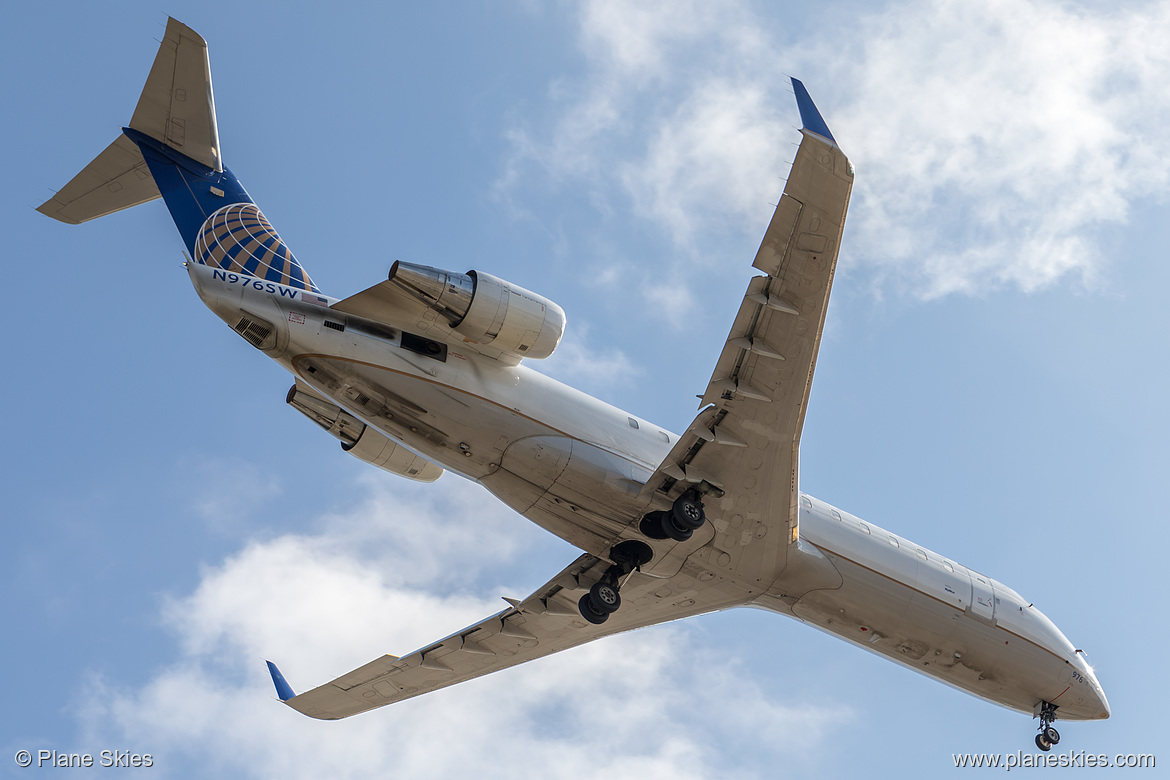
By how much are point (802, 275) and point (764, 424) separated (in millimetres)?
2951

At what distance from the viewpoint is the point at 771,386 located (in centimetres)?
1650

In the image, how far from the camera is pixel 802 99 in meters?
13.8

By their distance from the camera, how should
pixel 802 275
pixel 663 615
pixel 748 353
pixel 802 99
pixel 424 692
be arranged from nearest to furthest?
pixel 802 99
pixel 802 275
pixel 748 353
pixel 663 615
pixel 424 692

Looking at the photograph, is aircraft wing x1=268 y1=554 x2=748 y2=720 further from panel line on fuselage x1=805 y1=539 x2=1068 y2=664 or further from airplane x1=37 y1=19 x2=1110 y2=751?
panel line on fuselage x1=805 y1=539 x2=1068 y2=664

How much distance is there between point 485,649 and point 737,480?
8376 millimetres

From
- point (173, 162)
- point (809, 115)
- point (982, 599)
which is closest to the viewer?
point (809, 115)

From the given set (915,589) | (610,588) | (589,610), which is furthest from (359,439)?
(915,589)

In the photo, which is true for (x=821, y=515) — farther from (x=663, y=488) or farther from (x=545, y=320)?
(x=545, y=320)

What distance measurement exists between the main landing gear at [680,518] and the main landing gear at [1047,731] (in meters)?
8.93

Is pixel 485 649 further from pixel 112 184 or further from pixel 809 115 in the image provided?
pixel 809 115

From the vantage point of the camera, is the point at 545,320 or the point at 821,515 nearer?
the point at 545,320

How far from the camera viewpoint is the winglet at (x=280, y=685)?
23453mm

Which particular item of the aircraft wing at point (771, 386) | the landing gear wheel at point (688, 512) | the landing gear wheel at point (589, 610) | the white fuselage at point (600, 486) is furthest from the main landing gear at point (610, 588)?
the landing gear wheel at point (688, 512)

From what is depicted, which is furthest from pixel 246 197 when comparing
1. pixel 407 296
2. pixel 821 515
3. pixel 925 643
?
pixel 925 643
